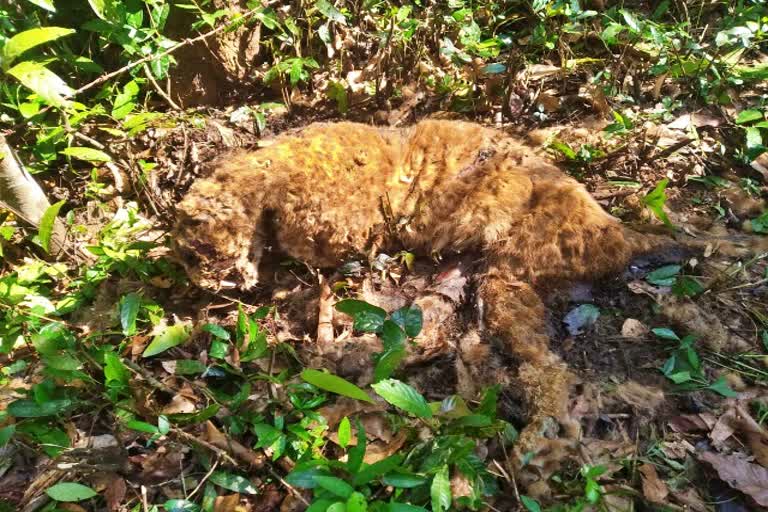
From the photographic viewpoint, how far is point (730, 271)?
297 cm

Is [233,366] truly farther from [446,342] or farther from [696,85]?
[696,85]

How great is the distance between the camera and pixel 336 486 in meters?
1.90

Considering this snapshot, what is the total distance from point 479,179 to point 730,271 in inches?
64.0

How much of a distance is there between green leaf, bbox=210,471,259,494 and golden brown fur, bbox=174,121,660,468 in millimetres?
1274

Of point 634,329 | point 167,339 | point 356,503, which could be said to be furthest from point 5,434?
point 634,329

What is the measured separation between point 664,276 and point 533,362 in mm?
1036

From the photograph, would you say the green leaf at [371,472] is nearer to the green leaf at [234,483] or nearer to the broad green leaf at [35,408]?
the green leaf at [234,483]

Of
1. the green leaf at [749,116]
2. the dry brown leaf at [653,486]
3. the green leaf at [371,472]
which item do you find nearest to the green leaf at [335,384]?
the green leaf at [371,472]

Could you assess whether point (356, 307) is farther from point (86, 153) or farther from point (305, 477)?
point (86, 153)

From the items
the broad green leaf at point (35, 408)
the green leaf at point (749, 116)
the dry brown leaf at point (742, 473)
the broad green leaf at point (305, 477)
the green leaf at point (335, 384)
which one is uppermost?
the green leaf at point (749, 116)

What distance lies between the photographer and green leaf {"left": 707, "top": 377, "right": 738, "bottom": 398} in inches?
98.1

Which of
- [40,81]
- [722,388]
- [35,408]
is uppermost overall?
[40,81]

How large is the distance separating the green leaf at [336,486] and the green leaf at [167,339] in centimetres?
148

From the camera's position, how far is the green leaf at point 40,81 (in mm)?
3076
